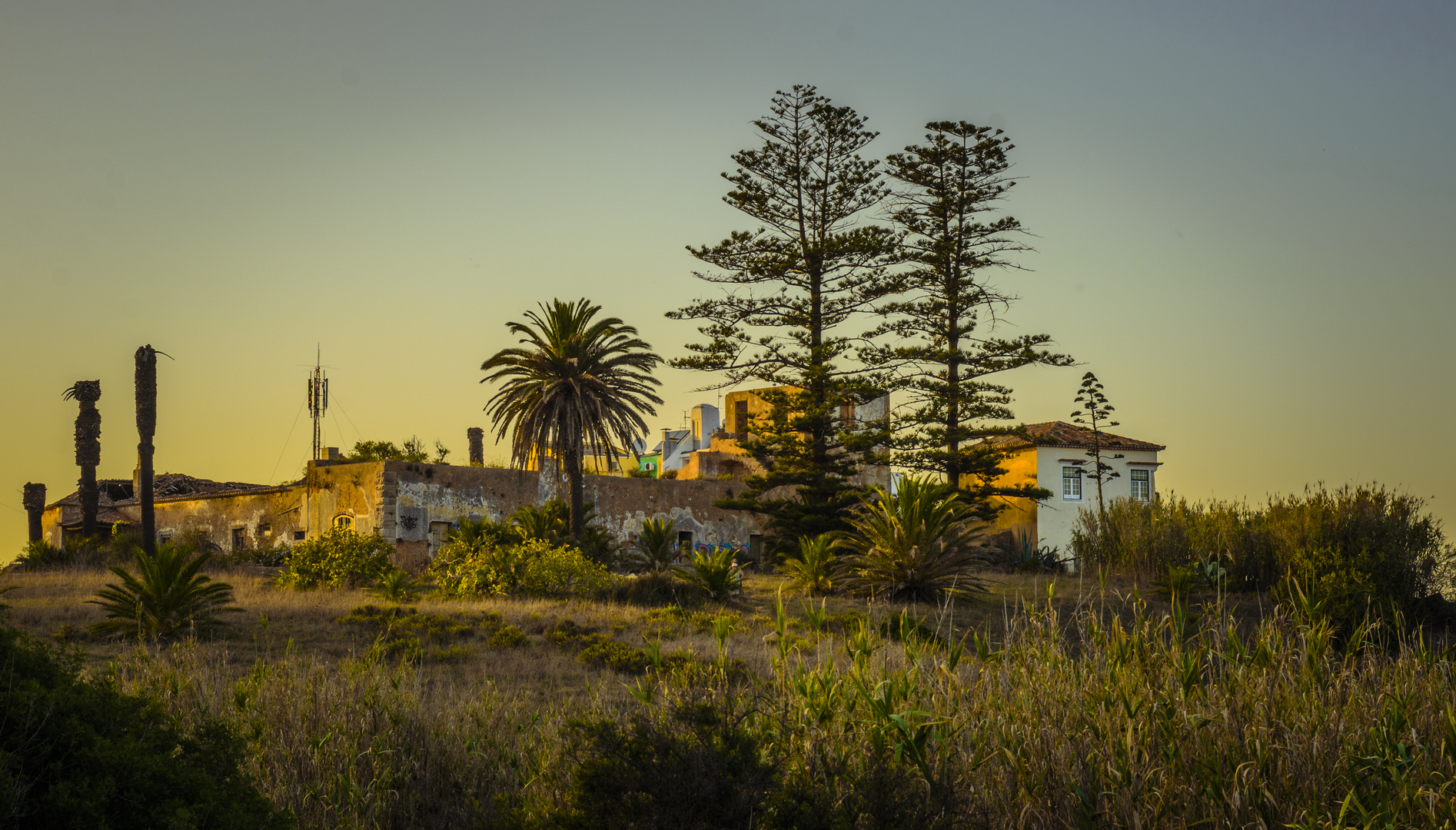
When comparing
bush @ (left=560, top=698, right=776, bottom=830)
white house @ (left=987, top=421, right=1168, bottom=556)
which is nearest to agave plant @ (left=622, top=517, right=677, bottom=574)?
white house @ (left=987, top=421, right=1168, bottom=556)

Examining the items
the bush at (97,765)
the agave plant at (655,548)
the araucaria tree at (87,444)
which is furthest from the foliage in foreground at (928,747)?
the araucaria tree at (87,444)

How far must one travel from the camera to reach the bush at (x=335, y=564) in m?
17.7

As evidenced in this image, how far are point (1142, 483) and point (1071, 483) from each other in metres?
3.02

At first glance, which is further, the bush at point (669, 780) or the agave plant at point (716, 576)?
the agave plant at point (716, 576)

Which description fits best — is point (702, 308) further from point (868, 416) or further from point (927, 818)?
point (927, 818)

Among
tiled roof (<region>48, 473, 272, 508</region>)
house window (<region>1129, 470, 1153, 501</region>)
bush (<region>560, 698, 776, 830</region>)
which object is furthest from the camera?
tiled roof (<region>48, 473, 272, 508</region>)

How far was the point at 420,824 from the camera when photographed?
510 centimetres

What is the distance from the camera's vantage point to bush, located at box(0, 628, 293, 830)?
3131 mm

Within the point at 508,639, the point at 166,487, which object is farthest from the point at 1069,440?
the point at 166,487

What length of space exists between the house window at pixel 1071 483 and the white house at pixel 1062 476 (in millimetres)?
25

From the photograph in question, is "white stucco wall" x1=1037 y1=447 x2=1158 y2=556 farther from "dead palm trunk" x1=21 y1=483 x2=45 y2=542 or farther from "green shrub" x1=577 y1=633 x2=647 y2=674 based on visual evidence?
"dead palm trunk" x1=21 y1=483 x2=45 y2=542

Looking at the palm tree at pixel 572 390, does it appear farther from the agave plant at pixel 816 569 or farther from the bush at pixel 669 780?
the bush at pixel 669 780

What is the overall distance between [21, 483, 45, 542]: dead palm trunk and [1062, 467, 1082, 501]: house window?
39553mm

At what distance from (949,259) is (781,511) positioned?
7.95m
